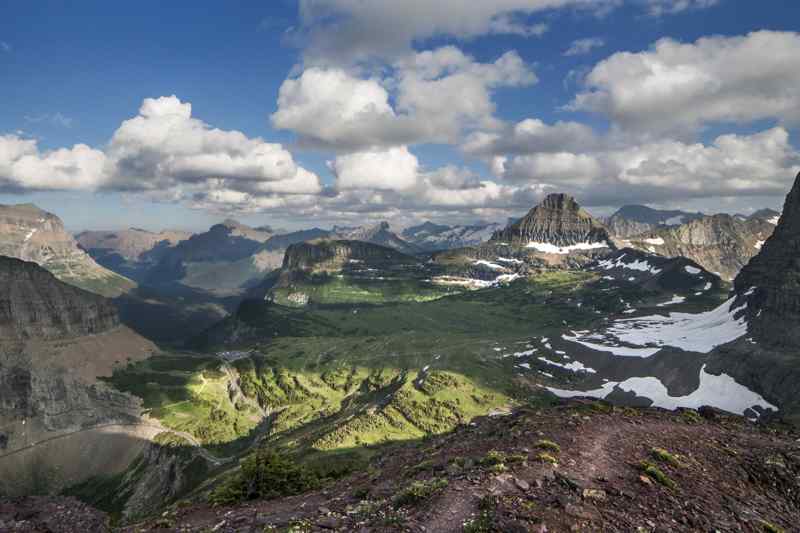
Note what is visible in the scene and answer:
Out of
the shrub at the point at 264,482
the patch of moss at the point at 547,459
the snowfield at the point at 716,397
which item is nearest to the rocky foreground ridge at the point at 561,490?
the patch of moss at the point at 547,459

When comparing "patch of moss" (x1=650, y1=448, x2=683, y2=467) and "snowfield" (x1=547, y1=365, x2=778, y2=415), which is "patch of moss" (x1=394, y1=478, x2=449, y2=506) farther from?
"snowfield" (x1=547, y1=365, x2=778, y2=415)

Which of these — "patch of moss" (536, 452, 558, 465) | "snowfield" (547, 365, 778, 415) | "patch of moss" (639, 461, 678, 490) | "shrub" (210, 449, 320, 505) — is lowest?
"snowfield" (547, 365, 778, 415)

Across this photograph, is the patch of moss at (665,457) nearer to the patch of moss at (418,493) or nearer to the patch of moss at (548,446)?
the patch of moss at (548,446)

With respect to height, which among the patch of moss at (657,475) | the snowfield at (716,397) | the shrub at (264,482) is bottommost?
the snowfield at (716,397)

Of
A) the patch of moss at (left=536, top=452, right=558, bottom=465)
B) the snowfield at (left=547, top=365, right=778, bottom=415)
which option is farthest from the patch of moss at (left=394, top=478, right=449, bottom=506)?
the snowfield at (left=547, top=365, right=778, bottom=415)

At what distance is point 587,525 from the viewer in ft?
70.0

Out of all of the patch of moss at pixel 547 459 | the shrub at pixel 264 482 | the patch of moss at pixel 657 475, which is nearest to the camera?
the patch of moss at pixel 657 475

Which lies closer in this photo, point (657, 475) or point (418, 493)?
point (418, 493)

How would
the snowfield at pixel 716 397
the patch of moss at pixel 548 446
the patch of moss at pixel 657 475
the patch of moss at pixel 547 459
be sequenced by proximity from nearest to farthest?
the patch of moss at pixel 657 475 → the patch of moss at pixel 547 459 → the patch of moss at pixel 548 446 → the snowfield at pixel 716 397

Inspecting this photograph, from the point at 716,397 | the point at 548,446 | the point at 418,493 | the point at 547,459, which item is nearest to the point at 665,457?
the point at 548,446

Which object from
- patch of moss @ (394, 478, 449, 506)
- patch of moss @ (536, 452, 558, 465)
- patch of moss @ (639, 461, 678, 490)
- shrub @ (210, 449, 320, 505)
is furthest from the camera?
shrub @ (210, 449, 320, 505)

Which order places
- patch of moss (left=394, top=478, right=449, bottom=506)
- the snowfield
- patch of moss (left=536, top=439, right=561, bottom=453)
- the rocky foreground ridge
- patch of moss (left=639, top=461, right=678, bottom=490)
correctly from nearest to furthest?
1. the rocky foreground ridge
2. patch of moss (left=394, top=478, right=449, bottom=506)
3. patch of moss (left=639, top=461, right=678, bottom=490)
4. patch of moss (left=536, top=439, right=561, bottom=453)
5. the snowfield

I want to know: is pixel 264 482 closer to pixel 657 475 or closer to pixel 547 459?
pixel 547 459

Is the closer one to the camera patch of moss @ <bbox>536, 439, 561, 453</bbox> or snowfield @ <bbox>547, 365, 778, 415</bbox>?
patch of moss @ <bbox>536, 439, 561, 453</bbox>
